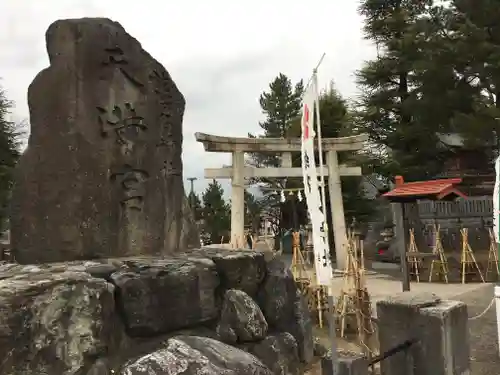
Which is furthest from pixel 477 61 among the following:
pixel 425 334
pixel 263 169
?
pixel 425 334

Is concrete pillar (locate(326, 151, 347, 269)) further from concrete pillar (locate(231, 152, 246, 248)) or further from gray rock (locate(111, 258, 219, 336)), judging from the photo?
gray rock (locate(111, 258, 219, 336))

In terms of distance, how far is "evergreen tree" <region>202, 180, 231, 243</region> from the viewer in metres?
27.7

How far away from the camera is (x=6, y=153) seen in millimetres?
17594

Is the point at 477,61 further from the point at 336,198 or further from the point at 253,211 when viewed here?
the point at 253,211

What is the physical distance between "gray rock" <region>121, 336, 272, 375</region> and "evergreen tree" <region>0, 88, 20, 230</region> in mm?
14024

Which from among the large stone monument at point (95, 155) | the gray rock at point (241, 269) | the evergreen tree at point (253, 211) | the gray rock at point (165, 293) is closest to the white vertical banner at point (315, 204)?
the gray rock at point (241, 269)

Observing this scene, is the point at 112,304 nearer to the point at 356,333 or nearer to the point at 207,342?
the point at 207,342

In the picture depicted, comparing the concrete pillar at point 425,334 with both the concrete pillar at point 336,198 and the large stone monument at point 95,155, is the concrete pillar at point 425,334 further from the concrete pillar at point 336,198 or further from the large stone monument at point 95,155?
the concrete pillar at point 336,198

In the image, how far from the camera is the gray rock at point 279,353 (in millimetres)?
3260

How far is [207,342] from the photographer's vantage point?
256 cm

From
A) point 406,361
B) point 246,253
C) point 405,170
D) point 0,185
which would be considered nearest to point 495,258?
point 405,170

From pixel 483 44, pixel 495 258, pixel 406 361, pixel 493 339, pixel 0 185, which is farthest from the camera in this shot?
pixel 0 185

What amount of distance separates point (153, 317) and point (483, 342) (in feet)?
16.6

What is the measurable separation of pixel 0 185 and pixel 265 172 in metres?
9.28
